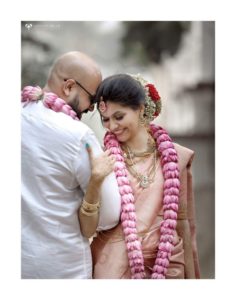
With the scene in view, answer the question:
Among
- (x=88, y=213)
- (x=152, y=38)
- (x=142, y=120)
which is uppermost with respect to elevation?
(x=152, y=38)

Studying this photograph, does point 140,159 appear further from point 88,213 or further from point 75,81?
point 75,81

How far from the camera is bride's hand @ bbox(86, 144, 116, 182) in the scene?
2.23 meters

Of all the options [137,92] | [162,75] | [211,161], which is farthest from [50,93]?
[211,161]

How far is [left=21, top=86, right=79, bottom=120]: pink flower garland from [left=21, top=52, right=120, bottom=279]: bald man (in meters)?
0.02

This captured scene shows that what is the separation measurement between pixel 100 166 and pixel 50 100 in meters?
0.37

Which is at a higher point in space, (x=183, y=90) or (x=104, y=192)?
(x=183, y=90)

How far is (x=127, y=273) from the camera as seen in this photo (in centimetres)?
238

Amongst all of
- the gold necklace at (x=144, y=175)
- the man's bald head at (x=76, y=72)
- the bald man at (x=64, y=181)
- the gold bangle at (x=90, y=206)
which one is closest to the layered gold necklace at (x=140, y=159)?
the gold necklace at (x=144, y=175)

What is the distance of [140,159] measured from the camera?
2398mm

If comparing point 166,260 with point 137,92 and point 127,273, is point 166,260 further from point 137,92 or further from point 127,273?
point 137,92

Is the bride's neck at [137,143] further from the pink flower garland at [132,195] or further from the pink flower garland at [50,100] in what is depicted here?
the pink flower garland at [50,100]

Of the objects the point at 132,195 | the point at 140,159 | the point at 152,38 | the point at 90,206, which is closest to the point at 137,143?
the point at 140,159

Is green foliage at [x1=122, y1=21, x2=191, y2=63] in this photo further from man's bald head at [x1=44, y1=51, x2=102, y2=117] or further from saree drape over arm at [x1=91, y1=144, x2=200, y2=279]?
saree drape over arm at [x1=91, y1=144, x2=200, y2=279]

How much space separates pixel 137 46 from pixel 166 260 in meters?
1.02
